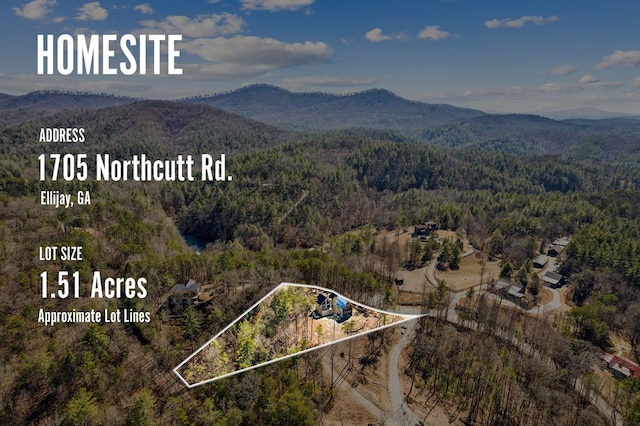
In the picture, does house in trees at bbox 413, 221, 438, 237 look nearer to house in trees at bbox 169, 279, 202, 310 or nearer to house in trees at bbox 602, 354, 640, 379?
house in trees at bbox 602, 354, 640, 379

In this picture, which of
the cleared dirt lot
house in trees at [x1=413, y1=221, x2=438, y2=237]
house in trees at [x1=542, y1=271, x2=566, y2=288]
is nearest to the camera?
the cleared dirt lot

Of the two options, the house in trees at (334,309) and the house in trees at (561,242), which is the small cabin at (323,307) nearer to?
the house in trees at (334,309)

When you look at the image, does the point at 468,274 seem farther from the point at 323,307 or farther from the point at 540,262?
the point at 323,307

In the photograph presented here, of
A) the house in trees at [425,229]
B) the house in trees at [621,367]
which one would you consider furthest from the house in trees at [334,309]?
the house in trees at [425,229]

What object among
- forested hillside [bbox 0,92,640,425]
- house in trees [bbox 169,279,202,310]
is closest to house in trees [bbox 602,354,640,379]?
forested hillside [bbox 0,92,640,425]

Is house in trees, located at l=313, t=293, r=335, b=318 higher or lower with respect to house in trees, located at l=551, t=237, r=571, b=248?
higher

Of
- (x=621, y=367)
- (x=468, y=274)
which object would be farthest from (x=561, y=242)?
(x=621, y=367)

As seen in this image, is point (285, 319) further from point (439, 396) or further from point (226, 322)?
point (439, 396)
